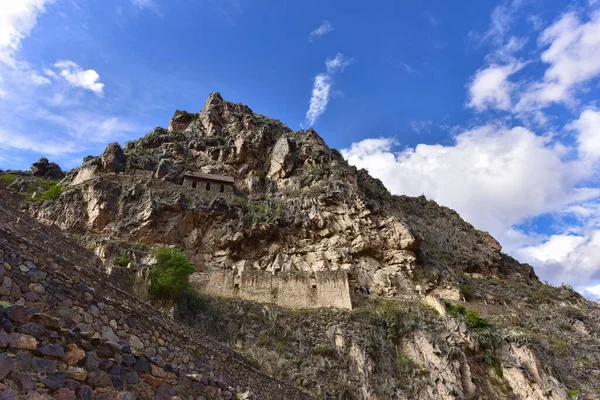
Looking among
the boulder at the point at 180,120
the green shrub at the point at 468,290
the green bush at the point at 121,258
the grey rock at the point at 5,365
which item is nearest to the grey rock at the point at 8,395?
the grey rock at the point at 5,365

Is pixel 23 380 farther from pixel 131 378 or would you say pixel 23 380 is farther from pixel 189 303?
pixel 189 303

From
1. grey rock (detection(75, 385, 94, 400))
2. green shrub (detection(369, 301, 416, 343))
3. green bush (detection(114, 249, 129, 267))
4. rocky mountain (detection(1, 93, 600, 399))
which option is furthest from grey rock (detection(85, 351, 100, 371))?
green bush (detection(114, 249, 129, 267))

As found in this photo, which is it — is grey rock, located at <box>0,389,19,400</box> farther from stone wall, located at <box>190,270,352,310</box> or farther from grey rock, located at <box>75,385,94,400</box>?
stone wall, located at <box>190,270,352,310</box>

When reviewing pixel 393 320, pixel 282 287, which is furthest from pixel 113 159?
pixel 393 320

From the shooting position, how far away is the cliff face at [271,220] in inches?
1174

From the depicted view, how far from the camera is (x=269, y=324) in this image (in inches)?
798

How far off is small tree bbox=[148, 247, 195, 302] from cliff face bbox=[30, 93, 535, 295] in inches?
249

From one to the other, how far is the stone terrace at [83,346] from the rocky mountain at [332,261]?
60 centimetres

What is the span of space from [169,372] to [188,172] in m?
38.7

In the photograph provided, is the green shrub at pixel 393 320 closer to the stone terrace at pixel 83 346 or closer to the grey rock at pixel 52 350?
the stone terrace at pixel 83 346

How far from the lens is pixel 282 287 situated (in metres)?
23.5

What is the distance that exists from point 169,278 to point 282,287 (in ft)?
23.9

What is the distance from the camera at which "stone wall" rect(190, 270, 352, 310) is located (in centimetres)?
2286

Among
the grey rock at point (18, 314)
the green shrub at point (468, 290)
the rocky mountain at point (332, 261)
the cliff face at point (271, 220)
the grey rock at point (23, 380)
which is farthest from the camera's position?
the green shrub at point (468, 290)
